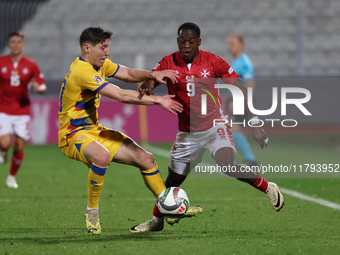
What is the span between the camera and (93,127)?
4984 millimetres

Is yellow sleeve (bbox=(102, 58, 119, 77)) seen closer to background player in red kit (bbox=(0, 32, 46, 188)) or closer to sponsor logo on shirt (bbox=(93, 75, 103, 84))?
sponsor logo on shirt (bbox=(93, 75, 103, 84))

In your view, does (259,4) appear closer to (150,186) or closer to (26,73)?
(26,73)

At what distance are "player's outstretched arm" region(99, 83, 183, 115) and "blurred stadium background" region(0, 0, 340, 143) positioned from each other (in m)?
10.2

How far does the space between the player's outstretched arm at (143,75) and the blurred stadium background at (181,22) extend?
31.3ft

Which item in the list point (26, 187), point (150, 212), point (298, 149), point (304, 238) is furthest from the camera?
point (298, 149)

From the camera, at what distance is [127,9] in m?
17.8

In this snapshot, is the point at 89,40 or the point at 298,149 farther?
the point at 298,149

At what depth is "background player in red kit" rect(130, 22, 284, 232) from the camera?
4879 mm

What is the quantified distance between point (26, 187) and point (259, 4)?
39.6 ft

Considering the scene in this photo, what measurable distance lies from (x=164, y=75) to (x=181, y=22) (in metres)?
12.6

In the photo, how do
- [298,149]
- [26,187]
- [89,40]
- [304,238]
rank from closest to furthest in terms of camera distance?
1. [304,238]
2. [89,40]
3. [26,187]
4. [298,149]

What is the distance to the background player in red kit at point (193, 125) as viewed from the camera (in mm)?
4879

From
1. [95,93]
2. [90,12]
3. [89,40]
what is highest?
[90,12]

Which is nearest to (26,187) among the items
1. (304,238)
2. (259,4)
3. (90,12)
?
(304,238)
